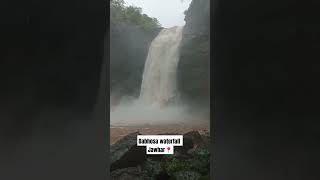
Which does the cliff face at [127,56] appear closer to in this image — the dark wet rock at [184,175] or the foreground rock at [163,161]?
the foreground rock at [163,161]

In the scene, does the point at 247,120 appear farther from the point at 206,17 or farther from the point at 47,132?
the point at 47,132

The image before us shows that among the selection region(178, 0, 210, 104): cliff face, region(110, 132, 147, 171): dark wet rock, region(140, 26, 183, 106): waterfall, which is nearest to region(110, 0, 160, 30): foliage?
region(140, 26, 183, 106): waterfall

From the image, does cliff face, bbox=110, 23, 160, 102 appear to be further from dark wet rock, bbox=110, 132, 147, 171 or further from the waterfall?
dark wet rock, bbox=110, 132, 147, 171

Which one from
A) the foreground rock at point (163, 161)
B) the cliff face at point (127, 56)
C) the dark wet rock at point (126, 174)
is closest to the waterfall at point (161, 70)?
the cliff face at point (127, 56)

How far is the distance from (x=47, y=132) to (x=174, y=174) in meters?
1.31

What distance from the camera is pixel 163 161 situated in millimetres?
4602

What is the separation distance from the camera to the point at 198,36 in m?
4.57

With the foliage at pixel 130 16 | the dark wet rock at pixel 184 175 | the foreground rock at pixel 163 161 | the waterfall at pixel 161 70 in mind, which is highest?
the foliage at pixel 130 16

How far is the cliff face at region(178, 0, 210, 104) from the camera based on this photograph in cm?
455

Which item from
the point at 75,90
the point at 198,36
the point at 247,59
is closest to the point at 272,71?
the point at 247,59

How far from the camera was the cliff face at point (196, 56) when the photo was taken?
4.55m

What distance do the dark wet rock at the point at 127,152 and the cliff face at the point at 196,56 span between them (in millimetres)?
660

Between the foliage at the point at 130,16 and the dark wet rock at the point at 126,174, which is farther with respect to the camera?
the dark wet rock at the point at 126,174

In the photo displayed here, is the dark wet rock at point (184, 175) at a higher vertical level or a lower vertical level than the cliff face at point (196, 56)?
lower
